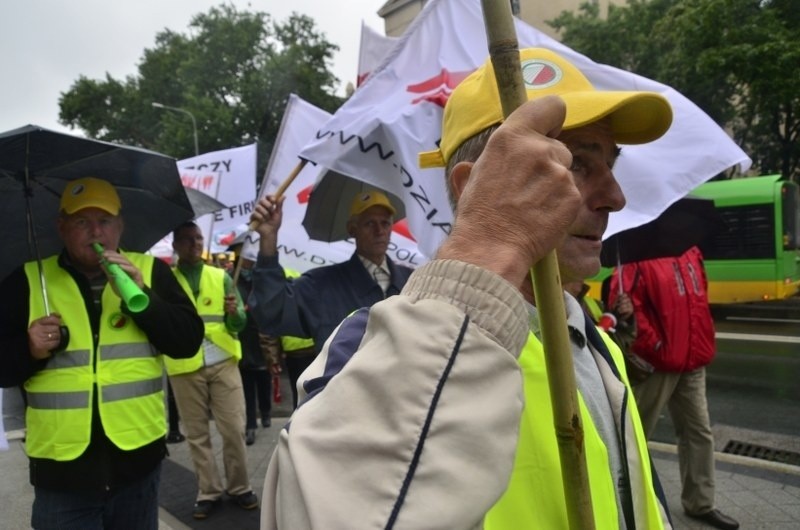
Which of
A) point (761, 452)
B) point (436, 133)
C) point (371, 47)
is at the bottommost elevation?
point (761, 452)

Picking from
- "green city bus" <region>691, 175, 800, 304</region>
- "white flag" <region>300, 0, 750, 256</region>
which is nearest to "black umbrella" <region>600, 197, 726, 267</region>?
"white flag" <region>300, 0, 750, 256</region>

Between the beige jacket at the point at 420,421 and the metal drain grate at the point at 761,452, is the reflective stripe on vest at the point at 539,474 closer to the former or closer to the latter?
the beige jacket at the point at 420,421

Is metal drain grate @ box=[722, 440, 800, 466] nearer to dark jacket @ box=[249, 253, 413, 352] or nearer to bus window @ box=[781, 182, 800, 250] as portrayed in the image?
dark jacket @ box=[249, 253, 413, 352]

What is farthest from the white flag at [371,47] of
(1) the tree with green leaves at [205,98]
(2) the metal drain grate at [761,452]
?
(1) the tree with green leaves at [205,98]

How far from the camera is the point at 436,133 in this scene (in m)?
2.89

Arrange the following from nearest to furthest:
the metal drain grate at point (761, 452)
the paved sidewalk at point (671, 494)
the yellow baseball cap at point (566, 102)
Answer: the yellow baseball cap at point (566, 102) < the paved sidewalk at point (671, 494) < the metal drain grate at point (761, 452)

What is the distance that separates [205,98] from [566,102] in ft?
102

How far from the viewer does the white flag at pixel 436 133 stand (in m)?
2.63

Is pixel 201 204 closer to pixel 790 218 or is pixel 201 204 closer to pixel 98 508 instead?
pixel 98 508

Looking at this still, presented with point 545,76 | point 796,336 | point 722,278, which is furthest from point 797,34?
point 545,76

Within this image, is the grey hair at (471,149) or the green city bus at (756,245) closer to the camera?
the grey hair at (471,149)

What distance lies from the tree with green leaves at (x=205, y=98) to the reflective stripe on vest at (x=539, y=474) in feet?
88.4

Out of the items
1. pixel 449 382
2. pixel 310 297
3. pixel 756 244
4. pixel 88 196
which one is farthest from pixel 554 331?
pixel 756 244

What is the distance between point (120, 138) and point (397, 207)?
3842 centimetres
